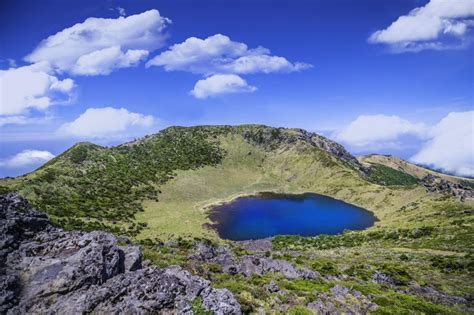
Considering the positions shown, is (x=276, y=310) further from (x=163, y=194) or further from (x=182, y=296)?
(x=163, y=194)

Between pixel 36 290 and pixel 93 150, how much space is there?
639 ft

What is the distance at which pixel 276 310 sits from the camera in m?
27.1

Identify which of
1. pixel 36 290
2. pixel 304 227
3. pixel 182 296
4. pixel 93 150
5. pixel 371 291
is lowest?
pixel 304 227

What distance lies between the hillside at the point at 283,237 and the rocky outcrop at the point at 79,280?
6459mm

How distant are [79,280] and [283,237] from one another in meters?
78.2

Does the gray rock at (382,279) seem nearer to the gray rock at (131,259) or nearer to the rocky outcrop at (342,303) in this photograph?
the rocky outcrop at (342,303)

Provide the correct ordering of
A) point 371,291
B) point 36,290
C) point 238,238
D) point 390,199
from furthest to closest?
point 390,199 < point 238,238 < point 371,291 < point 36,290

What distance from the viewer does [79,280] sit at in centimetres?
2108

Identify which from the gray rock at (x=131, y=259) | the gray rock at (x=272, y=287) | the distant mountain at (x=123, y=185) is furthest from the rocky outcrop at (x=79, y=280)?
the distant mountain at (x=123, y=185)

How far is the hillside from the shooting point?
117ft

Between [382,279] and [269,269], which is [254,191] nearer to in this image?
[382,279]

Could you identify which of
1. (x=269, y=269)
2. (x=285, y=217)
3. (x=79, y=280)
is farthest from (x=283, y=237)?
(x=79, y=280)

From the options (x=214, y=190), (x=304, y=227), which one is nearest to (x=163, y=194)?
(x=214, y=190)

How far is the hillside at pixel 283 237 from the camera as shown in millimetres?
35750
